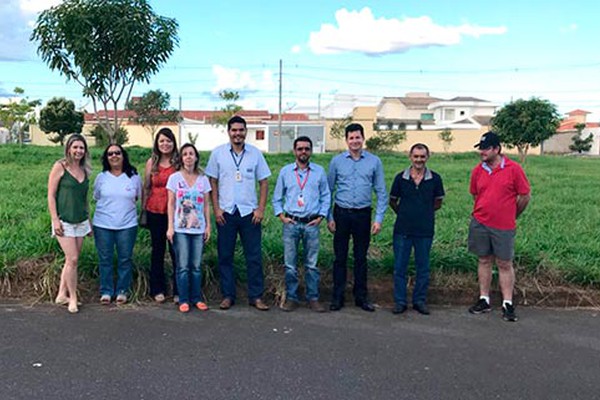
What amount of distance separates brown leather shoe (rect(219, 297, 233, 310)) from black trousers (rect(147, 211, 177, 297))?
0.53m

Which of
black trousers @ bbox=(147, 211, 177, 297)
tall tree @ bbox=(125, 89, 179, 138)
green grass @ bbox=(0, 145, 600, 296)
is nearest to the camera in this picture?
black trousers @ bbox=(147, 211, 177, 297)

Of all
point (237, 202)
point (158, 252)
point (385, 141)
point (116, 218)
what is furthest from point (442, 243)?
point (385, 141)

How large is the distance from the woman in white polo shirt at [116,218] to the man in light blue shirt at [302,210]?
1431mm

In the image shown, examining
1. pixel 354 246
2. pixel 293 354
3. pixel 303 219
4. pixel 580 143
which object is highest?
pixel 580 143

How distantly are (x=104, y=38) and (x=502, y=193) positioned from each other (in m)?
4.56

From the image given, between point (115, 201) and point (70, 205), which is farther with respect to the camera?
point (115, 201)

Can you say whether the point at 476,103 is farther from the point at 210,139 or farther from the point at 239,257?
the point at 239,257

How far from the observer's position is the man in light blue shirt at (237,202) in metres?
5.29

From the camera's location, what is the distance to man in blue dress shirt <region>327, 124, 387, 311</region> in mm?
5332

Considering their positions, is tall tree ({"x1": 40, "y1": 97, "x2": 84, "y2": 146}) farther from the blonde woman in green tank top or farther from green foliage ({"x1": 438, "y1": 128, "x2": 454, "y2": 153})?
the blonde woman in green tank top

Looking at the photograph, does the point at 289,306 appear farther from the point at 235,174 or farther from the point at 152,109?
the point at 152,109

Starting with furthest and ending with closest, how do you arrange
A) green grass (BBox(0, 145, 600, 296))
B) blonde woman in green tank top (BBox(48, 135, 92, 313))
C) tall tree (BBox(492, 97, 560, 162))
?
tall tree (BBox(492, 97, 560, 162)), green grass (BBox(0, 145, 600, 296)), blonde woman in green tank top (BBox(48, 135, 92, 313))

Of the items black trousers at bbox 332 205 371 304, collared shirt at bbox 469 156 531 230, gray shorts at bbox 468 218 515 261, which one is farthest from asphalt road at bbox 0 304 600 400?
collared shirt at bbox 469 156 531 230

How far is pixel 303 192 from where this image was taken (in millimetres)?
5289
